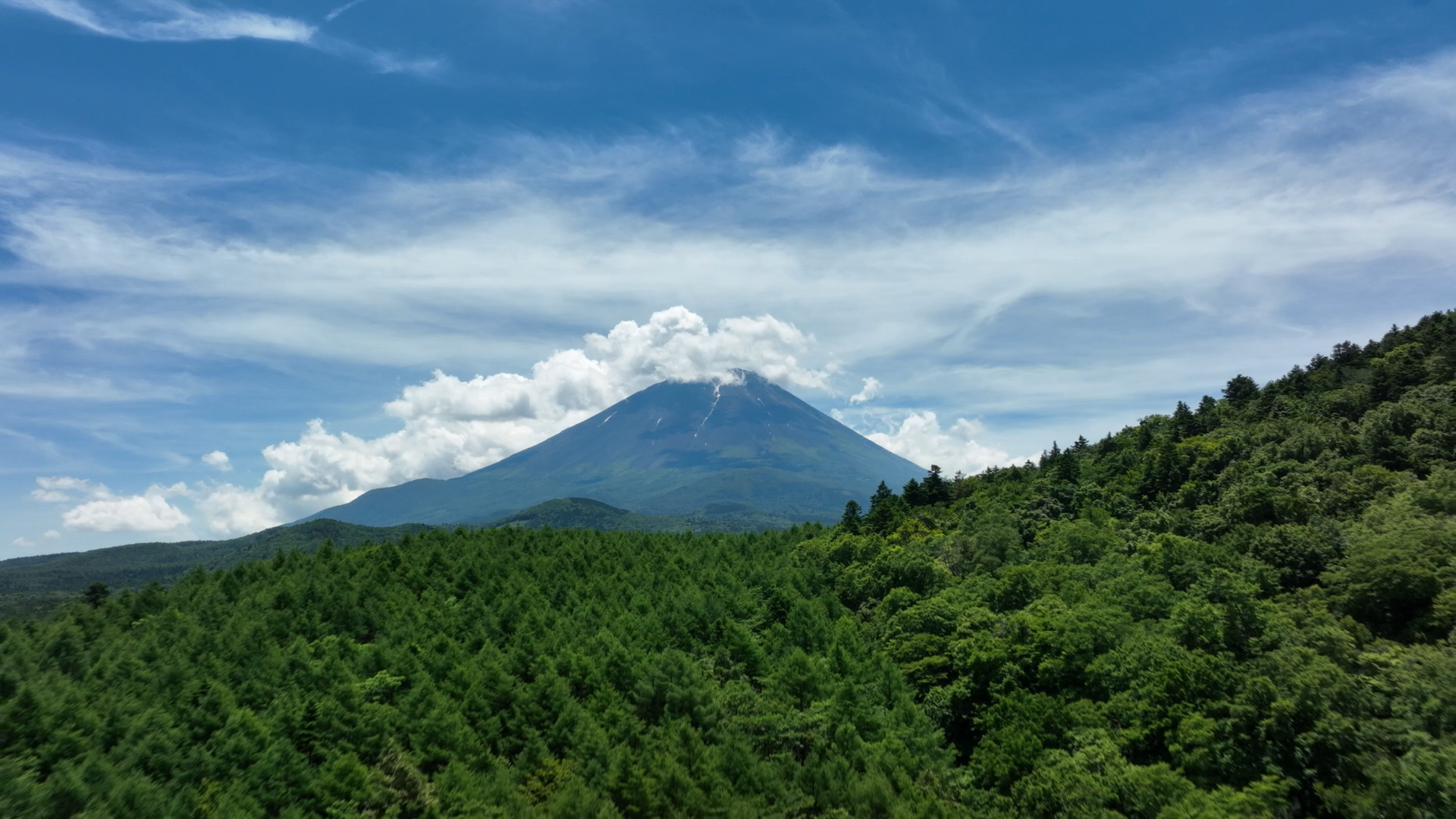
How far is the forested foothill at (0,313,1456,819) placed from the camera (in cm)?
3719

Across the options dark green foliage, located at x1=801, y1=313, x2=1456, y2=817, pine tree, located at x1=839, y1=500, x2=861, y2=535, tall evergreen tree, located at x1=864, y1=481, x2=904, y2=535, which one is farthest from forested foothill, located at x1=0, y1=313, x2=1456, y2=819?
pine tree, located at x1=839, y1=500, x2=861, y2=535

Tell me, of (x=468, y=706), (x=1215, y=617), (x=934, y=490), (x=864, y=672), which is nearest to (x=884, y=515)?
(x=934, y=490)

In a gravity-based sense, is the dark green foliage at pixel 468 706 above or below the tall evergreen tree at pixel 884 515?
below

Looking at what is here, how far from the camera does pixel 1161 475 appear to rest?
93312mm

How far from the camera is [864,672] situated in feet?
184

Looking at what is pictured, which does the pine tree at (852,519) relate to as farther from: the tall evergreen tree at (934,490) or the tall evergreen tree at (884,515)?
the tall evergreen tree at (934,490)

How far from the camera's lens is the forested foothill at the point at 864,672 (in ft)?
122

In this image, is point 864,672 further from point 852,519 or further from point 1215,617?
point 852,519

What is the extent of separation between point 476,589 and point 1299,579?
79.2 m

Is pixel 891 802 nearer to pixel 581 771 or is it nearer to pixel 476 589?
pixel 581 771

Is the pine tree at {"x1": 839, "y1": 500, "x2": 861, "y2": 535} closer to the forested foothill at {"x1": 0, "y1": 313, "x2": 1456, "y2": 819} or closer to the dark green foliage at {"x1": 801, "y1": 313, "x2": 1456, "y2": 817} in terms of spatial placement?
the dark green foliage at {"x1": 801, "y1": 313, "x2": 1456, "y2": 817}

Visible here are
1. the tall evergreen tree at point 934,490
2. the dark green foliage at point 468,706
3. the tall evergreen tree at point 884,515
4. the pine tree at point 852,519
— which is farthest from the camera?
the tall evergreen tree at point 934,490

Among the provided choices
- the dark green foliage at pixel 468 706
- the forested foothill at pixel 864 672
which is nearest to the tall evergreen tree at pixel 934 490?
the forested foothill at pixel 864 672

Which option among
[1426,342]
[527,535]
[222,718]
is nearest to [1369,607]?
[222,718]
